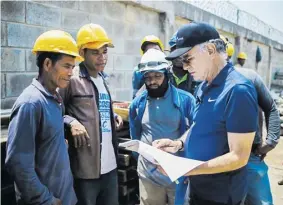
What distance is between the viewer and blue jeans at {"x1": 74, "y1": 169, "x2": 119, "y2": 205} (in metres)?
2.33

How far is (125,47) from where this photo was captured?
5371 mm

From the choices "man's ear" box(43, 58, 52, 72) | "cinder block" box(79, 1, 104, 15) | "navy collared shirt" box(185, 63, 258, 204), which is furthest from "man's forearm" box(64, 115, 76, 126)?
"cinder block" box(79, 1, 104, 15)

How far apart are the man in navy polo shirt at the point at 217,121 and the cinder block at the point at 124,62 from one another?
352 cm

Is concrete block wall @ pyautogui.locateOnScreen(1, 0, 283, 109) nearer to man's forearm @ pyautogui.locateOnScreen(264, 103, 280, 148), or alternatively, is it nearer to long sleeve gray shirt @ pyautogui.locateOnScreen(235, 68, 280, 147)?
long sleeve gray shirt @ pyautogui.locateOnScreen(235, 68, 280, 147)

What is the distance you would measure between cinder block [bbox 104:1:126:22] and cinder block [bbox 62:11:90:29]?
557 millimetres

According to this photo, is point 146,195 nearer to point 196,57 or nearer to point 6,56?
point 196,57

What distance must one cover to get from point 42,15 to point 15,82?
0.92 metres

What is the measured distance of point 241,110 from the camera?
1446mm

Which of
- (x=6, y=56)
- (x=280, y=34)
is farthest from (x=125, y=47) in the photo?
(x=280, y=34)

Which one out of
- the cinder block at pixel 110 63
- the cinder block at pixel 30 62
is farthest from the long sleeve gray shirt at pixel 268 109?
the cinder block at pixel 110 63

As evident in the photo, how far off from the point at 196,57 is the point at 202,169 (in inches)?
25.0

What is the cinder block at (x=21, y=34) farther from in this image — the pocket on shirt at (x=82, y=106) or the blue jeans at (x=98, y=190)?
the blue jeans at (x=98, y=190)

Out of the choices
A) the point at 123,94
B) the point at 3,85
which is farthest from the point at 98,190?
the point at 123,94

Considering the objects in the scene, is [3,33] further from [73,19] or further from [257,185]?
[257,185]
